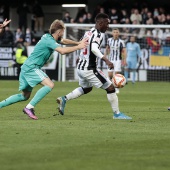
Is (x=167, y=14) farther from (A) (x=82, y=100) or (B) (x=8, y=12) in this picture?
(A) (x=82, y=100)

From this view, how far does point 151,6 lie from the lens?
136 ft

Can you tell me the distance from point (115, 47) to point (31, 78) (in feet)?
39.2

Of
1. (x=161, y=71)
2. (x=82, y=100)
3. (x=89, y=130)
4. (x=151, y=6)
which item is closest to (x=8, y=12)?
(x=151, y=6)

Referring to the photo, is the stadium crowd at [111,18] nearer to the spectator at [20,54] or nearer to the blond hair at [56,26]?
the spectator at [20,54]

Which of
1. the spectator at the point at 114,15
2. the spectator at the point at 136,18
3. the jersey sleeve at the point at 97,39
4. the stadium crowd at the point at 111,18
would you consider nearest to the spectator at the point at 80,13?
the stadium crowd at the point at 111,18

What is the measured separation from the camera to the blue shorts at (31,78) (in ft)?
46.5

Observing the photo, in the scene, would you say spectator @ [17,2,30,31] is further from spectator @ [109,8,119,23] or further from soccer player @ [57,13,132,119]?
soccer player @ [57,13,132,119]

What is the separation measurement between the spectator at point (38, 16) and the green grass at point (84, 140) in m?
22.9

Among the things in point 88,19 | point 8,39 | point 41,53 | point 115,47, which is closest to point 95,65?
point 41,53

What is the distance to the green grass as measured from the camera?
8.69 m

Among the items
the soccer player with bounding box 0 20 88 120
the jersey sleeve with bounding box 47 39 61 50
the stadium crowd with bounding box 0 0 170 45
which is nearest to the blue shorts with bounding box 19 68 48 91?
the soccer player with bounding box 0 20 88 120

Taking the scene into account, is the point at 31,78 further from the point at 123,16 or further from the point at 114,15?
the point at 123,16

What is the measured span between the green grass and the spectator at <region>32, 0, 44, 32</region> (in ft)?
75.1

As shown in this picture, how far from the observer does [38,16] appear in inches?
1580
